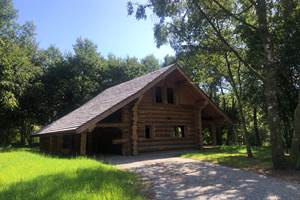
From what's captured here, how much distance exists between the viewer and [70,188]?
8.31 metres

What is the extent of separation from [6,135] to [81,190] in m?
43.7

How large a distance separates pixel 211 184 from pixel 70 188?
433cm

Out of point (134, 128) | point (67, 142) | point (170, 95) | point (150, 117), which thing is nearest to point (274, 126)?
point (134, 128)

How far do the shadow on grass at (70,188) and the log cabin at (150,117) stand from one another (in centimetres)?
940

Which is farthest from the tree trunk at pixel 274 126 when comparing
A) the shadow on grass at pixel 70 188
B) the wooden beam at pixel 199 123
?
the wooden beam at pixel 199 123

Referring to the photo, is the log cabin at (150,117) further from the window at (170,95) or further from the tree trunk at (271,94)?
the tree trunk at (271,94)

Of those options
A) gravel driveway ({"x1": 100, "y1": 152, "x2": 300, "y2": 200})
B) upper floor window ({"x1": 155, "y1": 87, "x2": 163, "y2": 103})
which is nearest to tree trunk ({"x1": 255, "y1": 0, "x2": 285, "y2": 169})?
gravel driveway ({"x1": 100, "y1": 152, "x2": 300, "y2": 200})

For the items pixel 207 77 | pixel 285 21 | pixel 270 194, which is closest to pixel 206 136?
pixel 207 77

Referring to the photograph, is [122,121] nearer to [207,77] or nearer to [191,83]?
[191,83]

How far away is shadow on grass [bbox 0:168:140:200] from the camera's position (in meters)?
7.59

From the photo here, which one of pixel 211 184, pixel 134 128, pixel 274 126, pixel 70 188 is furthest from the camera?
pixel 134 128

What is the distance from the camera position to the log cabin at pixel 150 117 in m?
21.0

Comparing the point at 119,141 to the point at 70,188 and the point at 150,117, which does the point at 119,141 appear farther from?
the point at 70,188

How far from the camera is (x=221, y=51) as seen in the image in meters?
18.5
